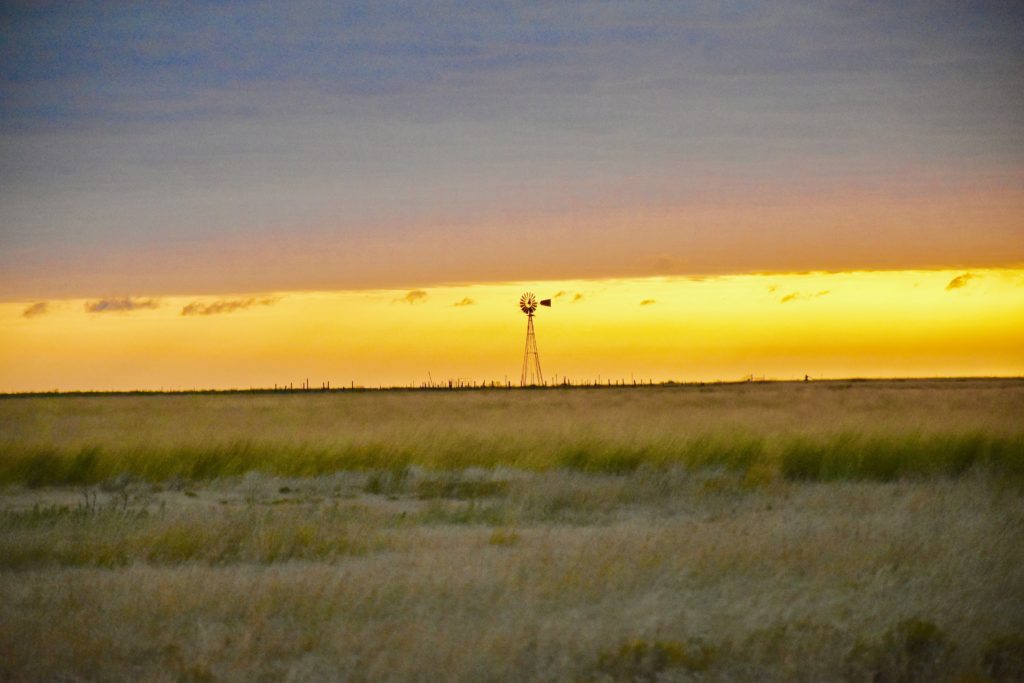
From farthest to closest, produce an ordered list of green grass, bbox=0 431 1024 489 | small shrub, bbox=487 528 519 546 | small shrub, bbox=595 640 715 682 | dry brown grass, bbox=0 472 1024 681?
green grass, bbox=0 431 1024 489
small shrub, bbox=487 528 519 546
dry brown grass, bbox=0 472 1024 681
small shrub, bbox=595 640 715 682

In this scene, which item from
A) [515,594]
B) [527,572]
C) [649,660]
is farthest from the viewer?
[527,572]

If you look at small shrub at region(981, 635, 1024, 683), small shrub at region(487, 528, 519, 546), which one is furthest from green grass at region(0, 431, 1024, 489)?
small shrub at region(981, 635, 1024, 683)

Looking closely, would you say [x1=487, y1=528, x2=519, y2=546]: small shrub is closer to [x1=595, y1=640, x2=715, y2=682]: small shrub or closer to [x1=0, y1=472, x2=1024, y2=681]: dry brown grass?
[x1=0, y1=472, x2=1024, y2=681]: dry brown grass

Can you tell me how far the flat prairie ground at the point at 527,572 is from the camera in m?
9.12

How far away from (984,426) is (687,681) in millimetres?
21393

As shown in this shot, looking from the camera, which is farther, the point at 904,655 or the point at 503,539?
the point at 503,539

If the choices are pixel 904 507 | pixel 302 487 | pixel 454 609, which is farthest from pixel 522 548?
pixel 302 487

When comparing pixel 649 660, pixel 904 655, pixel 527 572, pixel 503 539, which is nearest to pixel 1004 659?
pixel 904 655

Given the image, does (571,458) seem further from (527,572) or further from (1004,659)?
(1004,659)

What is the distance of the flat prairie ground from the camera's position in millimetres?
9117

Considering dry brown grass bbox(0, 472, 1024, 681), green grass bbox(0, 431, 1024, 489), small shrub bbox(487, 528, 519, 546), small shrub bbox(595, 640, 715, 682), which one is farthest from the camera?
green grass bbox(0, 431, 1024, 489)

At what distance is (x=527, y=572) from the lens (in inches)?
465

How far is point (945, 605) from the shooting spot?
10.4 metres

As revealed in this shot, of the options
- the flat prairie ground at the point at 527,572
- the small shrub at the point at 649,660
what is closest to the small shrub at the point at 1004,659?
the flat prairie ground at the point at 527,572
